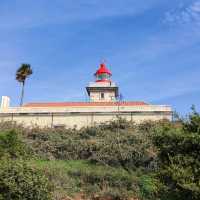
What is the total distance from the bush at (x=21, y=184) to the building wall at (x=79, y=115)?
24.6 m

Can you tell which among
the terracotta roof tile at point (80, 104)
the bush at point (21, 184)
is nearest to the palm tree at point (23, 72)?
the terracotta roof tile at point (80, 104)

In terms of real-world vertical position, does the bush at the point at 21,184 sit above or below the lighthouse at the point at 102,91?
below

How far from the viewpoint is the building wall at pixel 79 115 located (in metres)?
45.2

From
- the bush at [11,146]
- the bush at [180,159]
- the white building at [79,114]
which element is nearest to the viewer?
the bush at [180,159]

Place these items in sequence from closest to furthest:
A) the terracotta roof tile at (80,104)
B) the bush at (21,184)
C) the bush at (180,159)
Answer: the bush at (180,159) < the bush at (21,184) < the terracotta roof tile at (80,104)

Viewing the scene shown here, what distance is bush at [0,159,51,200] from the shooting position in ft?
65.6

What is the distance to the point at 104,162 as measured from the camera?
3384 cm

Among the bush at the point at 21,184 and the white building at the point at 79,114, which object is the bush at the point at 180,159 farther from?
the white building at the point at 79,114

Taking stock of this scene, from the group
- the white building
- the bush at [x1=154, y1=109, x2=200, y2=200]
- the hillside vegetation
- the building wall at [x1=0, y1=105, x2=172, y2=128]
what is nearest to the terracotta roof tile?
the white building

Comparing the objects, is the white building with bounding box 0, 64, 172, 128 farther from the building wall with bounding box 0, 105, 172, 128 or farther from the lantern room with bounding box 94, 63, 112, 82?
the lantern room with bounding box 94, 63, 112, 82

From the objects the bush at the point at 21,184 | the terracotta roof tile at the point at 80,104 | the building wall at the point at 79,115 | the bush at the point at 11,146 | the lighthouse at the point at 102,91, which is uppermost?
the lighthouse at the point at 102,91

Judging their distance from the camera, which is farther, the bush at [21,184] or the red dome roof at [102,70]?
the red dome roof at [102,70]

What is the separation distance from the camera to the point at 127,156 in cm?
3394


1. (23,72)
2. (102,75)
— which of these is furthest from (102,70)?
(23,72)
